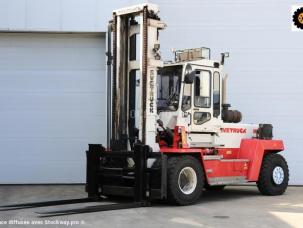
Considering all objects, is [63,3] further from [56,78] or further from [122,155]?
[122,155]

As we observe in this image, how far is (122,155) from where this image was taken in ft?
37.0

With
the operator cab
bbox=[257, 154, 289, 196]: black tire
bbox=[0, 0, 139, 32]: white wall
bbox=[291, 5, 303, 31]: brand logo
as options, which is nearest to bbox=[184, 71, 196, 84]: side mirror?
the operator cab

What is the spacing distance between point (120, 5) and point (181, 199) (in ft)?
20.8

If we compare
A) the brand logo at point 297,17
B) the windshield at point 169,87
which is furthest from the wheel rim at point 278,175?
the brand logo at point 297,17

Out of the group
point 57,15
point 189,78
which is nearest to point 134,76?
point 189,78

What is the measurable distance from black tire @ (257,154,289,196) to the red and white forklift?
0.35 m

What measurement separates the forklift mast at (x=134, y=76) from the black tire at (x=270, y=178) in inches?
128

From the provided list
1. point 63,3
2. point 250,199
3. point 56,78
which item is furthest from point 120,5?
point 250,199

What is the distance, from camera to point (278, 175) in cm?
1348

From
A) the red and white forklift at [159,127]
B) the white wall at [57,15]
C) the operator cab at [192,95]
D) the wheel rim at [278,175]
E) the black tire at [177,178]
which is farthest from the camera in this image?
the white wall at [57,15]

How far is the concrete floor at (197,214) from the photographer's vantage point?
9133mm

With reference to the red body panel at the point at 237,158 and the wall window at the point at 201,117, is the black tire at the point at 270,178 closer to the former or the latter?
the red body panel at the point at 237,158

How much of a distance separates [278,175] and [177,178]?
3.60 meters

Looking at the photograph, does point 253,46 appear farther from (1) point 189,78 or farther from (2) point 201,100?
(1) point 189,78
